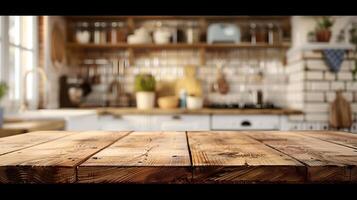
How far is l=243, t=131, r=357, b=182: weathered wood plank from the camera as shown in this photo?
2.69 ft

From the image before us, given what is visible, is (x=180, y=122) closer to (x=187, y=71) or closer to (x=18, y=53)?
(x=187, y=71)

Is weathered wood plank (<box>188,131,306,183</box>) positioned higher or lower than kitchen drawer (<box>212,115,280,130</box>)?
higher

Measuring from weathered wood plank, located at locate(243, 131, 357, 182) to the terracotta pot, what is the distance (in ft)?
10.0

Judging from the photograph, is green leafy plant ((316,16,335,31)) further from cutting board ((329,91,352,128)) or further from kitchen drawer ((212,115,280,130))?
kitchen drawer ((212,115,280,130))

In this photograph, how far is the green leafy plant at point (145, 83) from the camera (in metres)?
4.32

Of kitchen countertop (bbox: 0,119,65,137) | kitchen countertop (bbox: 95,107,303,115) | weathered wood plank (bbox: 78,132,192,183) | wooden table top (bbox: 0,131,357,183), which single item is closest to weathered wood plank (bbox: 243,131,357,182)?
wooden table top (bbox: 0,131,357,183)

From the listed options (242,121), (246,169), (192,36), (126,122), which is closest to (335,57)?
(242,121)

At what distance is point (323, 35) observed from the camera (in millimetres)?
4035

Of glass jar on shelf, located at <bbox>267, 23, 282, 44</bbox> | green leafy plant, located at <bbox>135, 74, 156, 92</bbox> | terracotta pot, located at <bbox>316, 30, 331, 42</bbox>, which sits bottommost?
green leafy plant, located at <bbox>135, 74, 156, 92</bbox>

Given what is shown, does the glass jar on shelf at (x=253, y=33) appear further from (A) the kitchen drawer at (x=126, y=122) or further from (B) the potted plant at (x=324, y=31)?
(A) the kitchen drawer at (x=126, y=122)

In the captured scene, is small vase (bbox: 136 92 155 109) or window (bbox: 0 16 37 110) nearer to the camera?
window (bbox: 0 16 37 110)

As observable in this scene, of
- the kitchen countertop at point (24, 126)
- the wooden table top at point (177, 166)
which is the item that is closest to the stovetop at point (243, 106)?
the kitchen countertop at point (24, 126)

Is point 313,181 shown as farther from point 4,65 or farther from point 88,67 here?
point 88,67
